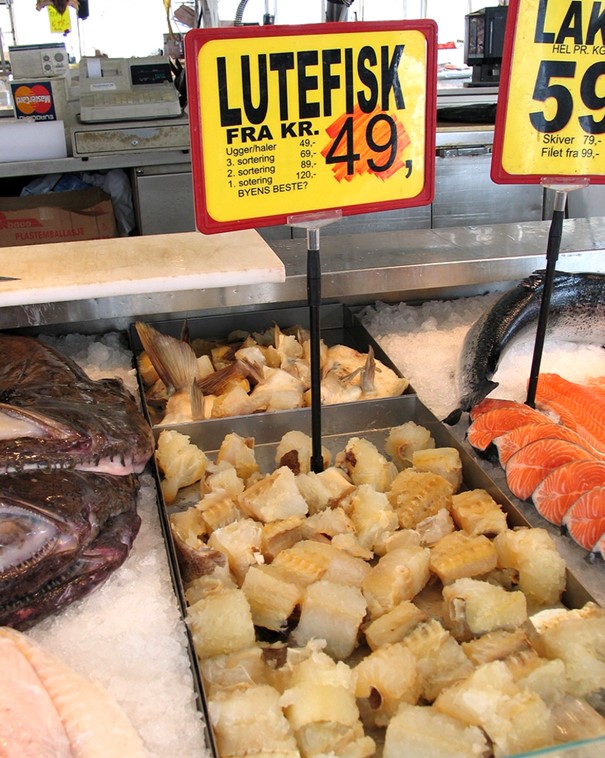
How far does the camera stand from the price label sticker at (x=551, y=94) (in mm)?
1703

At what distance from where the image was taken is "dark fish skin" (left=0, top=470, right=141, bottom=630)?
4.18 ft

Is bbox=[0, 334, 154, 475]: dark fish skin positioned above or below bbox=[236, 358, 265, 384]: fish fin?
above

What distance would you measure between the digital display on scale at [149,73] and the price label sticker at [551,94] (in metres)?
3.73

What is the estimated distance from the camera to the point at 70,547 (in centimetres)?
132

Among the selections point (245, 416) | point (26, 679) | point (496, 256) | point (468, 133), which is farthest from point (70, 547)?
point (468, 133)

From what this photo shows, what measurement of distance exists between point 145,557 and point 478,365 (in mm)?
1158

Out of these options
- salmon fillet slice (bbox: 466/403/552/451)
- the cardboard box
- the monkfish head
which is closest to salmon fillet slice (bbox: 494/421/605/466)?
salmon fillet slice (bbox: 466/403/552/451)

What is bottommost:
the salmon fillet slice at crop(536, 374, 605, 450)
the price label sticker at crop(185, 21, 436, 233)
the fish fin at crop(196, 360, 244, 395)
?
the salmon fillet slice at crop(536, 374, 605, 450)

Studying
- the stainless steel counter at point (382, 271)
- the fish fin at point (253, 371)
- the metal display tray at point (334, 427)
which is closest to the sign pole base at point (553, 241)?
the metal display tray at point (334, 427)

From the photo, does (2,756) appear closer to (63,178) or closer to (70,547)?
(70,547)

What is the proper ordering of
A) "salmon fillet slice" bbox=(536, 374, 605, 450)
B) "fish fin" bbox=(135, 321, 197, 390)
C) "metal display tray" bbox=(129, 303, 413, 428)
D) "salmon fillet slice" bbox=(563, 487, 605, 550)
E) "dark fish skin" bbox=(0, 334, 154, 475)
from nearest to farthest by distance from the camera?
1. "dark fish skin" bbox=(0, 334, 154, 475)
2. "salmon fillet slice" bbox=(563, 487, 605, 550)
3. "salmon fillet slice" bbox=(536, 374, 605, 450)
4. "fish fin" bbox=(135, 321, 197, 390)
5. "metal display tray" bbox=(129, 303, 413, 428)

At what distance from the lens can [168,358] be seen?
213 cm

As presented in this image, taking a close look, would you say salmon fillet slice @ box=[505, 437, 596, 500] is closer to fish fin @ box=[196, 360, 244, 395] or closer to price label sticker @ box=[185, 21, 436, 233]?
price label sticker @ box=[185, 21, 436, 233]

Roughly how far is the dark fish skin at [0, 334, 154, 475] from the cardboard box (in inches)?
121
